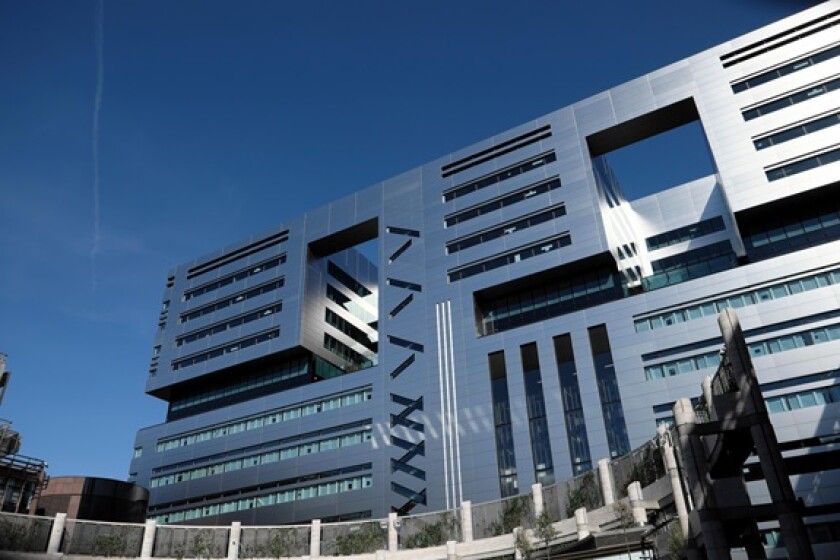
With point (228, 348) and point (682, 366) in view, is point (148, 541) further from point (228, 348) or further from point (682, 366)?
point (228, 348)

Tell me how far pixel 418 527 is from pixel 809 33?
197 ft

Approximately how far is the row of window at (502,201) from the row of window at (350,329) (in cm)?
2431

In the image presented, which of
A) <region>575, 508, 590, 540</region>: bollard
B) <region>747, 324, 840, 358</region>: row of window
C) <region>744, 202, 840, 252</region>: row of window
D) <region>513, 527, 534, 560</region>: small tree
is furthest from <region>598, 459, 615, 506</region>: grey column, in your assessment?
<region>744, 202, 840, 252</region>: row of window

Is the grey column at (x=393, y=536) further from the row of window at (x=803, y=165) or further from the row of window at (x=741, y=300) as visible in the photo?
the row of window at (x=803, y=165)

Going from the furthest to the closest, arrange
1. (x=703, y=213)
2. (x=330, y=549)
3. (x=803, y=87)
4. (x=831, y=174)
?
(x=703, y=213) < (x=803, y=87) < (x=831, y=174) < (x=330, y=549)

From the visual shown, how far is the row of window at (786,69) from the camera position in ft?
217

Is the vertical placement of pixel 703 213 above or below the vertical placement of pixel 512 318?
above

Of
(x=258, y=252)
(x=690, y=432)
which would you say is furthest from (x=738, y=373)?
(x=258, y=252)

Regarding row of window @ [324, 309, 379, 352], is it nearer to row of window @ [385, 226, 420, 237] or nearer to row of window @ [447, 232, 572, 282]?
row of window @ [385, 226, 420, 237]

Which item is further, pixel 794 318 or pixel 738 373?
pixel 794 318

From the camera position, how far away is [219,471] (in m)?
85.8

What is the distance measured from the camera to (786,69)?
68.2m

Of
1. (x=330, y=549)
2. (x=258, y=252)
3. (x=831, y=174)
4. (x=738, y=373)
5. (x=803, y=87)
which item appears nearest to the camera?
(x=738, y=373)

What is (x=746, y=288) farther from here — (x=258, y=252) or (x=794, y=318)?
(x=258, y=252)
